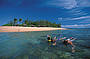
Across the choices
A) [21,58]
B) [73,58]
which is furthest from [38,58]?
[73,58]

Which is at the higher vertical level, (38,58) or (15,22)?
(15,22)

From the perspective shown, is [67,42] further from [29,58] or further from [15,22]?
[15,22]

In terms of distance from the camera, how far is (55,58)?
5.57m

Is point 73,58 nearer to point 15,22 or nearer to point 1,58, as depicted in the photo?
point 1,58

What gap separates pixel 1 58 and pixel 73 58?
6805 millimetres

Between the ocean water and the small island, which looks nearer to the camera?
the ocean water

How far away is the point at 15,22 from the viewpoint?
3477 inches

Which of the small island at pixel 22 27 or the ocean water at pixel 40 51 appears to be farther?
the small island at pixel 22 27

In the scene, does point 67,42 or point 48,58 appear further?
point 67,42

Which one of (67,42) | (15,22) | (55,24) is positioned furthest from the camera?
(55,24)

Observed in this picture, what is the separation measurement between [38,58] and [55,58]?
63.7 inches

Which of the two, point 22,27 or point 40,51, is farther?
point 22,27

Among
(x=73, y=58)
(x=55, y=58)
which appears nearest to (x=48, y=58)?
(x=55, y=58)

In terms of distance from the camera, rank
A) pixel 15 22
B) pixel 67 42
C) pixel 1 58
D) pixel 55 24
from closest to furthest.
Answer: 1. pixel 1 58
2. pixel 67 42
3. pixel 15 22
4. pixel 55 24
